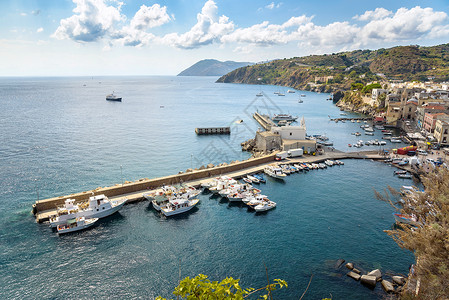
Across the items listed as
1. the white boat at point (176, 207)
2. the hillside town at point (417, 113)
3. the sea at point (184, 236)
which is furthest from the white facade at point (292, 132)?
the white boat at point (176, 207)

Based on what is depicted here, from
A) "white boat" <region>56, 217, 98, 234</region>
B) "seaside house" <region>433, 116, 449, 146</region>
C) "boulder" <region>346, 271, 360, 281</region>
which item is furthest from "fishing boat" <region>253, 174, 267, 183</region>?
"seaside house" <region>433, 116, 449, 146</region>

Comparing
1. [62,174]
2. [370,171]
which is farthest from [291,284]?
[62,174]

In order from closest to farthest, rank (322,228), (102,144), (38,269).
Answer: (38,269) → (322,228) → (102,144)

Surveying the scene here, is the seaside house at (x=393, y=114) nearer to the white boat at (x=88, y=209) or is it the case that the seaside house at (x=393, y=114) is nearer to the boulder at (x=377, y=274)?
the boulder at (x=377, y=274)

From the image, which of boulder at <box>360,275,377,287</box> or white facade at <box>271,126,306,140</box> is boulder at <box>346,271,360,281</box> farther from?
white facade at <box>271,126,306,140</box>

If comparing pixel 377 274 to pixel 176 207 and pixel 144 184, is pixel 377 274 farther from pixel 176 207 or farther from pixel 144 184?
pixel 144 184

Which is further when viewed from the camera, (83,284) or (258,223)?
(258,223)

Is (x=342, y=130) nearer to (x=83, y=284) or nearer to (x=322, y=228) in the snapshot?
(x=322, y=228)
